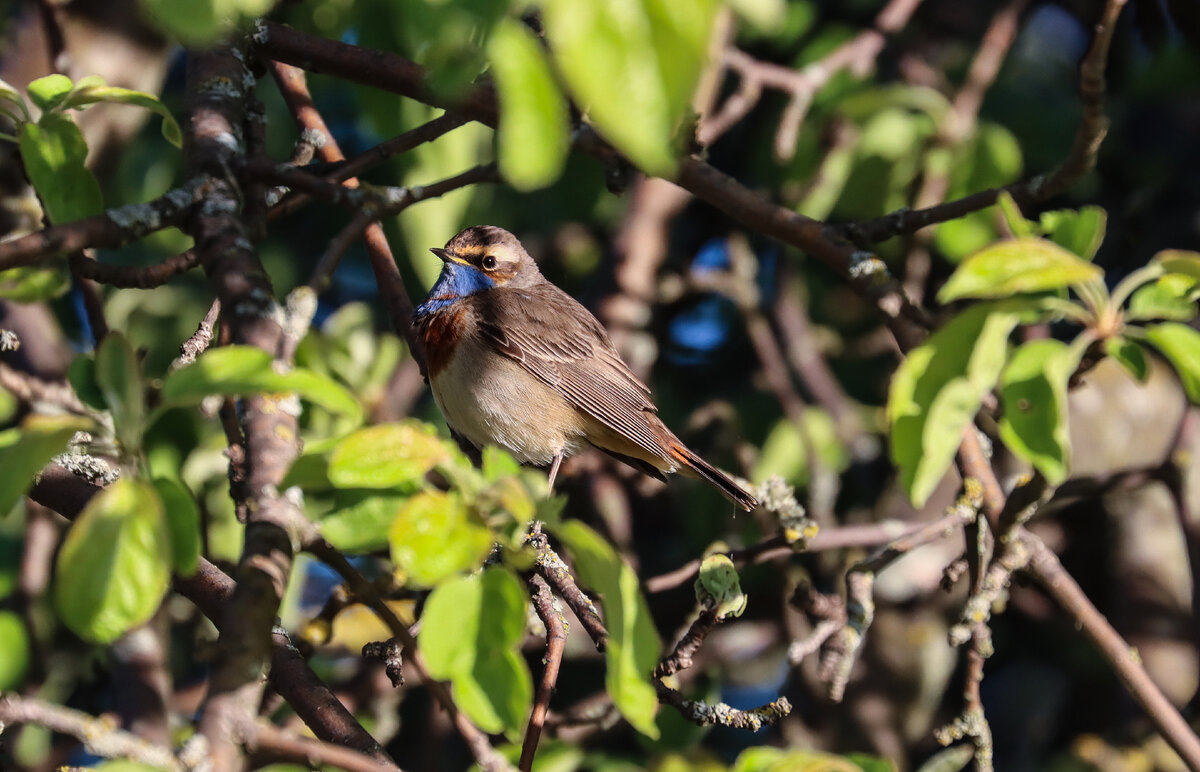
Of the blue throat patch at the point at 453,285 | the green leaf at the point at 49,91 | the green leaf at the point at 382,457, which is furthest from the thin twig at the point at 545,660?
the blue throat patch at the point at 453,285

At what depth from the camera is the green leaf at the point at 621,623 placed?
5.72 feet

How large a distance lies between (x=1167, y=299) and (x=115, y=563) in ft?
7.06

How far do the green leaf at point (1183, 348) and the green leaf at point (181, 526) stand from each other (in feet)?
6.18

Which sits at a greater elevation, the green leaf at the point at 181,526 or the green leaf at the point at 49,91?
the green leaf at the point at 49,91

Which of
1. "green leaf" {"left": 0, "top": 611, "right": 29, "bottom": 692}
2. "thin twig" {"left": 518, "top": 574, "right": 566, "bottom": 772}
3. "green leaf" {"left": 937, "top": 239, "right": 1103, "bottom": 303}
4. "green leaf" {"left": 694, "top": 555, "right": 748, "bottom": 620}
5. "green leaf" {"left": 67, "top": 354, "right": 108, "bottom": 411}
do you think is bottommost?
"green leaf" {"left": 0, "top": 611, "right": 29, "bottom": 692}

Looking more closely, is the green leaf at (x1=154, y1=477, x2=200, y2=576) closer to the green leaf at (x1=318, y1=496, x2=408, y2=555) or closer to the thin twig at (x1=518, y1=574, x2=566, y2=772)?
the green leaf at (x1=318, y1=496, x2=408, y2=555)

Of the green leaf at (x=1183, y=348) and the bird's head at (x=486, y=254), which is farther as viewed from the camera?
the bird's head at (x=486, y=254)

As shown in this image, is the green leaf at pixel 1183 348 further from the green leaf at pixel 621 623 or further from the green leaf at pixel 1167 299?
the green leaf at pixel 621 623

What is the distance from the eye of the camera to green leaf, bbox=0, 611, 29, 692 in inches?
179

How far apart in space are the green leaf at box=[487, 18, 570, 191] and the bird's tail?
126 inches

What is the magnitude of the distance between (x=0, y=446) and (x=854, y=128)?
4.97 meters

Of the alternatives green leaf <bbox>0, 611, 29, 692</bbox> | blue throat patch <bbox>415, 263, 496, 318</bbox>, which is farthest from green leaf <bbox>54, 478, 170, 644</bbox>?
blue throat patch <bbox>415, 263, 496, 318</bbox>

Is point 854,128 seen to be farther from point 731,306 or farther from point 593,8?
point 593,8

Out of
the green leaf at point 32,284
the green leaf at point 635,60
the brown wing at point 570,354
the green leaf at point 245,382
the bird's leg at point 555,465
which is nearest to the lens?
the green leaf at point 635,60
